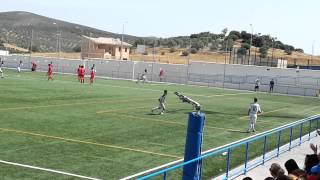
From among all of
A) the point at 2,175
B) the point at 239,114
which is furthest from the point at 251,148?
the point at 239,114

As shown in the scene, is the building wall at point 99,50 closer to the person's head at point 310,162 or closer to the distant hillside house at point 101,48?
the distant hillside house at point 101,48

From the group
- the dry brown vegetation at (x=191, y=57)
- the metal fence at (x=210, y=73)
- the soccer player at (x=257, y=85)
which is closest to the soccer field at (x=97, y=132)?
the soccer player at (x=257, y=85)

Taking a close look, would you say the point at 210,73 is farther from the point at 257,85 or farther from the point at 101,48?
the point at 101,48

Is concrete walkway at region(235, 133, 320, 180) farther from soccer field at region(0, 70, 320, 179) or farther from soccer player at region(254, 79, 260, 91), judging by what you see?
soccer player at region(254, 79, 260, 91)

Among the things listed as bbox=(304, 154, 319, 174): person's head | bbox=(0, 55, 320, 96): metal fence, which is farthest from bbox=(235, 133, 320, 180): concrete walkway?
bbox=(0, 55, 320, 96): metal fence

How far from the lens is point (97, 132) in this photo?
68.3 ft

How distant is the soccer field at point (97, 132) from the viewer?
14.8 metres

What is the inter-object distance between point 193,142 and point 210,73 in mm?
61840

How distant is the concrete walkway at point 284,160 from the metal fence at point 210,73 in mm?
44326

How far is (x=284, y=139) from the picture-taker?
2208 cm

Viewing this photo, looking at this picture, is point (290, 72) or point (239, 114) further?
point (290, 72)

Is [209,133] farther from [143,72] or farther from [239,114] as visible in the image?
[143,72]

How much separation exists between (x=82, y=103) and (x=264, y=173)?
61.2 ft

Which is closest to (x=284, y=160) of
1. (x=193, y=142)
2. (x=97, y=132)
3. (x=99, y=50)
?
(x=193, y=142)
